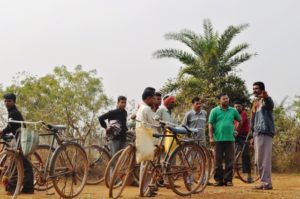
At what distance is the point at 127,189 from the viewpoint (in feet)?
32.8

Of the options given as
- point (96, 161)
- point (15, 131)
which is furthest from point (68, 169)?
point (96, 161)

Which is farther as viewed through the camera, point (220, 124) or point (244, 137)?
point (244, 137)

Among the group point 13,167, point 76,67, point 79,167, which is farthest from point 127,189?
point 76,67

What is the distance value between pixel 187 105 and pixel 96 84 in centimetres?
434

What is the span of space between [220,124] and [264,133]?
116cm

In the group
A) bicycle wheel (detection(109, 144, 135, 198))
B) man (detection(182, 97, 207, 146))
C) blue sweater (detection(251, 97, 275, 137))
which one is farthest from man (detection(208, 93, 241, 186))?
bicycle wheel (detection(109, 144, 135, 198))

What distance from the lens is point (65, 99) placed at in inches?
774

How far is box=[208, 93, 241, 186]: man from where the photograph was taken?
1065cm

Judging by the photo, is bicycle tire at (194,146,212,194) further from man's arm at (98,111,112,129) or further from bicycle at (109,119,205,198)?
man's arm at (98,111,112,129)

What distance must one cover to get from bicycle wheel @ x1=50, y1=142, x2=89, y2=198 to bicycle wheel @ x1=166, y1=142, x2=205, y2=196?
1403mm

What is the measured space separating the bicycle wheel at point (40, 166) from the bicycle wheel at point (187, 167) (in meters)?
1.94

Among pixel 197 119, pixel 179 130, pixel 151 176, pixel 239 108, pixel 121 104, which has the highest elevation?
pixel 239 108

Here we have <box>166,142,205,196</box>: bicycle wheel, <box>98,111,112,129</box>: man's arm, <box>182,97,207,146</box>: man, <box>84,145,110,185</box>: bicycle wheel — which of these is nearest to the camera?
<box>166,142,205,196</box>: bicycle wheel

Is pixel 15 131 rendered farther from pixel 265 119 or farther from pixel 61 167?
pixel 265 119
